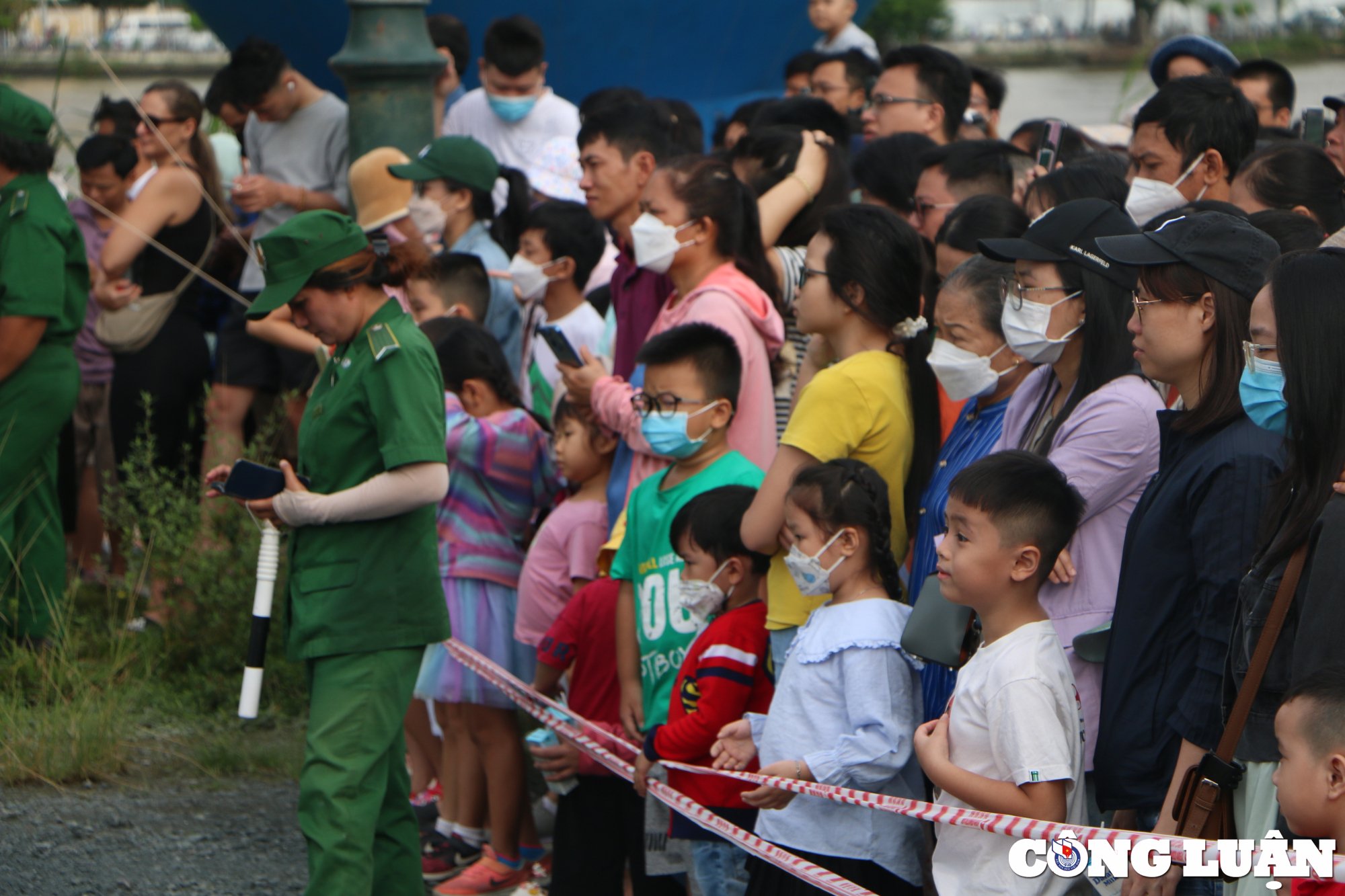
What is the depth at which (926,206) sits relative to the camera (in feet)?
16.8

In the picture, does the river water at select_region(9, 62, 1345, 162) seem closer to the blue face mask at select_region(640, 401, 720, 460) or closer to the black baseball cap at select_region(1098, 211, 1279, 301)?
the blue face mask at select_region(640, 401, 720, 460)

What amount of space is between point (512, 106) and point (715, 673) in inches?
178

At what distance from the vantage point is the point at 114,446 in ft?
23.9

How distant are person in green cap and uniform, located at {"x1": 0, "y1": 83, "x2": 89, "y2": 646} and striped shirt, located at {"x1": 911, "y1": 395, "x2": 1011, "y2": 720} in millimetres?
3596

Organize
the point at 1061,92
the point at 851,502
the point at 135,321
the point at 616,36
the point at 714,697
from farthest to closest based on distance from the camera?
the point at 1061,92 → the point at 616,36 → the point at 135,321 → the point at 714,697 → the point at 851,502

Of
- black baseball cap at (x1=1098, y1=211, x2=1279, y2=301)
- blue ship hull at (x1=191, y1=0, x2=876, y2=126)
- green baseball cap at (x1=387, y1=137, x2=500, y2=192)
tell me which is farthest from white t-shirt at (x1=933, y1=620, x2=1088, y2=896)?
blue ship hull at (x1=191, y1=0, x2=876, y2=126)

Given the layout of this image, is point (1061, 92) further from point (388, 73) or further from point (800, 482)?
point (800, 482)

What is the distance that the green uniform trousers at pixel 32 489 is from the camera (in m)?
5.85

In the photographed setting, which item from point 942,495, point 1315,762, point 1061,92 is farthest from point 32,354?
point 1061,92

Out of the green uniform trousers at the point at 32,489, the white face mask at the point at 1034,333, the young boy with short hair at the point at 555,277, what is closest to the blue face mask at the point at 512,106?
the young boy with short hair at the point at 555,277

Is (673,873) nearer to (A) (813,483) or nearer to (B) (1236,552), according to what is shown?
(A) (813,483)

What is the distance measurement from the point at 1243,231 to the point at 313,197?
5153 millimetres

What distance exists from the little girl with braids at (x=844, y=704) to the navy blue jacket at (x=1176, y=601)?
571 millimetres

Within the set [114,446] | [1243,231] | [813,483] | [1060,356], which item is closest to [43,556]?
[114,446]
